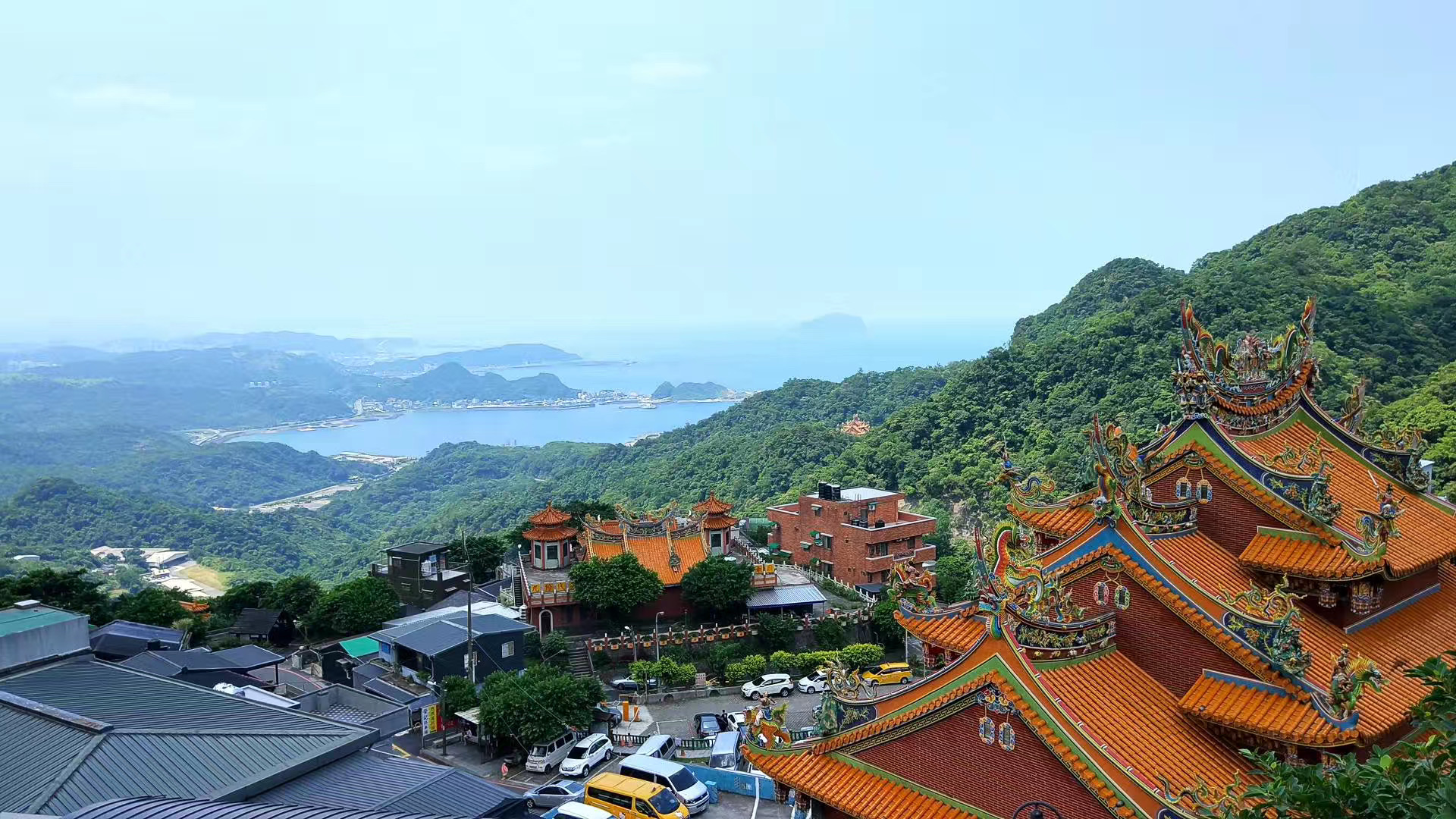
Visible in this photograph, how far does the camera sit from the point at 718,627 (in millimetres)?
39156

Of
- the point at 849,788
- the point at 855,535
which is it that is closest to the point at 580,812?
the point at 849,788

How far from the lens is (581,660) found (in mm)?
37500

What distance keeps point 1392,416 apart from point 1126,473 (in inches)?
1403

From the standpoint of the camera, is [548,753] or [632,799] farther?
[548,753]

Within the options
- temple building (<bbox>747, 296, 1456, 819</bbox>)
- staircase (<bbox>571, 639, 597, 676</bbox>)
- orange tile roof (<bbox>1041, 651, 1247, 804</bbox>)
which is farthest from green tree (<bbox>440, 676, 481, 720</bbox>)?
orange tile roof (<bbox>1041, 651, 1247, 804</bbox>)

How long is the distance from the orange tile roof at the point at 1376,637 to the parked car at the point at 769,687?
22242 millimetres

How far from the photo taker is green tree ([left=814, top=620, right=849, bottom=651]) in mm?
38781

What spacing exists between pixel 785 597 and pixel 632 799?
18962 millimetres

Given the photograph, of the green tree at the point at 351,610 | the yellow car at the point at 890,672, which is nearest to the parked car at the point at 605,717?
the yellow car at the point at 890,672

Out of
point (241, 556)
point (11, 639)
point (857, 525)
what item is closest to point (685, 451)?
point (241, 556)

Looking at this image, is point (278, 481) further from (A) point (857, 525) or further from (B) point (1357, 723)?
(B) point (1357, 723)

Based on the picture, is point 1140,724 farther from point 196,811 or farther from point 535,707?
point 535,707

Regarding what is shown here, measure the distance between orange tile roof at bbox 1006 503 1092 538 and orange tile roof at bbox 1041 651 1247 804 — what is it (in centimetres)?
281

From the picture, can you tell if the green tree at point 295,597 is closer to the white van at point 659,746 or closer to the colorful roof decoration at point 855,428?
the white van at point 659,746
